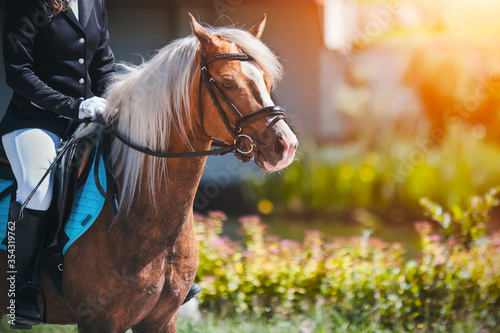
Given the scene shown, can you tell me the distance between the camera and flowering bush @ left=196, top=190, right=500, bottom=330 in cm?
397

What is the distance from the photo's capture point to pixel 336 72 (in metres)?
11.8

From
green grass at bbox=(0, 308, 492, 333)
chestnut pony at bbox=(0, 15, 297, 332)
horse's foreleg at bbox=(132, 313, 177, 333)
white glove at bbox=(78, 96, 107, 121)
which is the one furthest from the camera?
green grass at bbox=(0, 308, 492, 333)

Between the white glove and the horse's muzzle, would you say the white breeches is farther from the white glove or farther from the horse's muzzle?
the horse's muzzle

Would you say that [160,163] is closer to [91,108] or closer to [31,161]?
[91,108]

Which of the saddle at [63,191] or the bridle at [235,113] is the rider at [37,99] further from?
the bridle at [235,113]

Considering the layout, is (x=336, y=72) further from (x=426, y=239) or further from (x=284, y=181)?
(x=426, y=239)

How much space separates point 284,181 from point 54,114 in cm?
629

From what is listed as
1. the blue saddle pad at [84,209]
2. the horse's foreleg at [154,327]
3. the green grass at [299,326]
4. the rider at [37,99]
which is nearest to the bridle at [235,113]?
the blue saddle pad at [84,209]

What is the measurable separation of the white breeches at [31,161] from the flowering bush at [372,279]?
205cm

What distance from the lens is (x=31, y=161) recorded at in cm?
247

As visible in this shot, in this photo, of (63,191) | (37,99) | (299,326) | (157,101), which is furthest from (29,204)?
(299,326)

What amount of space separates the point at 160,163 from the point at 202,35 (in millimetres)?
563

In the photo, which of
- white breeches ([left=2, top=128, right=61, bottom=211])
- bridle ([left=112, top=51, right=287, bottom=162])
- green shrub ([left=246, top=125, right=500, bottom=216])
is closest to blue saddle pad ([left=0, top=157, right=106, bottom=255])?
white breeches ([left=2, top=128, right=61, bottom=211])

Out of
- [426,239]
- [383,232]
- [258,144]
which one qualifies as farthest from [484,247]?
[383,232]
